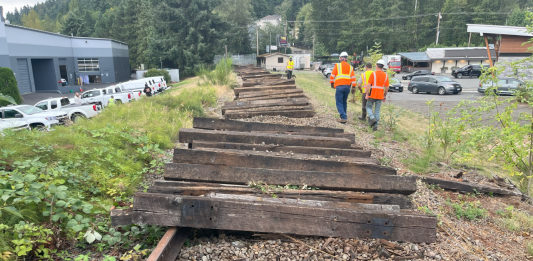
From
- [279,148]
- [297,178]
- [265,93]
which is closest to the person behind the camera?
[297,178]

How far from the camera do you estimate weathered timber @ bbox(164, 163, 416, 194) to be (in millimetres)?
3775

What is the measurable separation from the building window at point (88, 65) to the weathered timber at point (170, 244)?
48130mm

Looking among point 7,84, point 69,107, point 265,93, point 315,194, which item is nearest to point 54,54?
point 7,84

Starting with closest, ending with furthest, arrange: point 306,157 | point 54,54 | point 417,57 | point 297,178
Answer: point 297,178, point 306,157, point 54,54, point 417,57

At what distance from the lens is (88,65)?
147 feet

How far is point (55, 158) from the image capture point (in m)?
4.86

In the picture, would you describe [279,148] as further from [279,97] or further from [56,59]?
[56,59]

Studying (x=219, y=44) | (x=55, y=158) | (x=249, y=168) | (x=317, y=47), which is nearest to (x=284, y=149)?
(x=249, y=168)

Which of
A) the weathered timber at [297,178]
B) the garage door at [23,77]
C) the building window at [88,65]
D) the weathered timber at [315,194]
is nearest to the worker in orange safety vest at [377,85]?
the weathered timber at [297,178]

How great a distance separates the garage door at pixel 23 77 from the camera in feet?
108

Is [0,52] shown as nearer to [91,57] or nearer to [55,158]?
[91,57]

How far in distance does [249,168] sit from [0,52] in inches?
1380

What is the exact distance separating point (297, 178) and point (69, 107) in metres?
18.5

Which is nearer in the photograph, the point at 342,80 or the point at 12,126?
the point at 12,126
